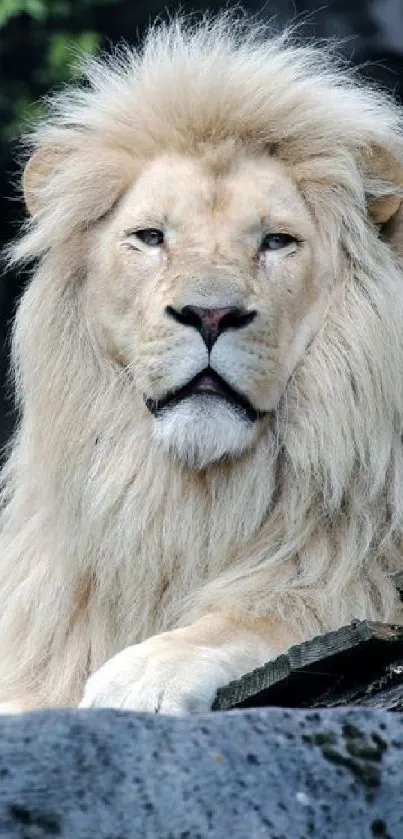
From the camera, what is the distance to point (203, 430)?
3.10 m

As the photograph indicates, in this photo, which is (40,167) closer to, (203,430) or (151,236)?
(151,236)

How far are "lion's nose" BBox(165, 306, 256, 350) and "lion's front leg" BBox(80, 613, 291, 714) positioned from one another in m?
0.50

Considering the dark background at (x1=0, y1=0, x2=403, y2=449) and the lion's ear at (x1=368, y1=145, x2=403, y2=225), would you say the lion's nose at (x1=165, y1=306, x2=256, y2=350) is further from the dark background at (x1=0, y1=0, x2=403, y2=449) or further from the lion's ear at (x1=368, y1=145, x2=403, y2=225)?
the dark background at (x1=0, y1=0, x2=403, y2=449)

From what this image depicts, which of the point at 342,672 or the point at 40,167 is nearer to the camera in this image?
the point at 342,672

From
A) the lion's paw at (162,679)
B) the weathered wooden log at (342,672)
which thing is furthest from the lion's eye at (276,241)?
the weathered wooden log at (342,672)

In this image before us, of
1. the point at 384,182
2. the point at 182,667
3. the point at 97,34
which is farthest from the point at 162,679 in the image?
the point at 97,34

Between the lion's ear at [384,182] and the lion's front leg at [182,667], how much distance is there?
927 mm

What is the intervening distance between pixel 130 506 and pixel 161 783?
1.54 meters

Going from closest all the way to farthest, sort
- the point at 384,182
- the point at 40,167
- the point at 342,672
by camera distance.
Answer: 1. the point at 342,672
2. the point at 384,182
3. the point at 40,167

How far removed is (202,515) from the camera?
3264 mm

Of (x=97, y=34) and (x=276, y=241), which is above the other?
→ (x=97, y=34)

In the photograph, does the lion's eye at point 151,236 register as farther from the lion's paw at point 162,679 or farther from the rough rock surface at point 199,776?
the rough rock surface at point 199,776

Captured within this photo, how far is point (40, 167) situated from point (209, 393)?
2.53 feet

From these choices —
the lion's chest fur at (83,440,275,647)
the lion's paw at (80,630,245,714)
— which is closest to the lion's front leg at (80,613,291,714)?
the lion's paw at (80,630,245,714)
